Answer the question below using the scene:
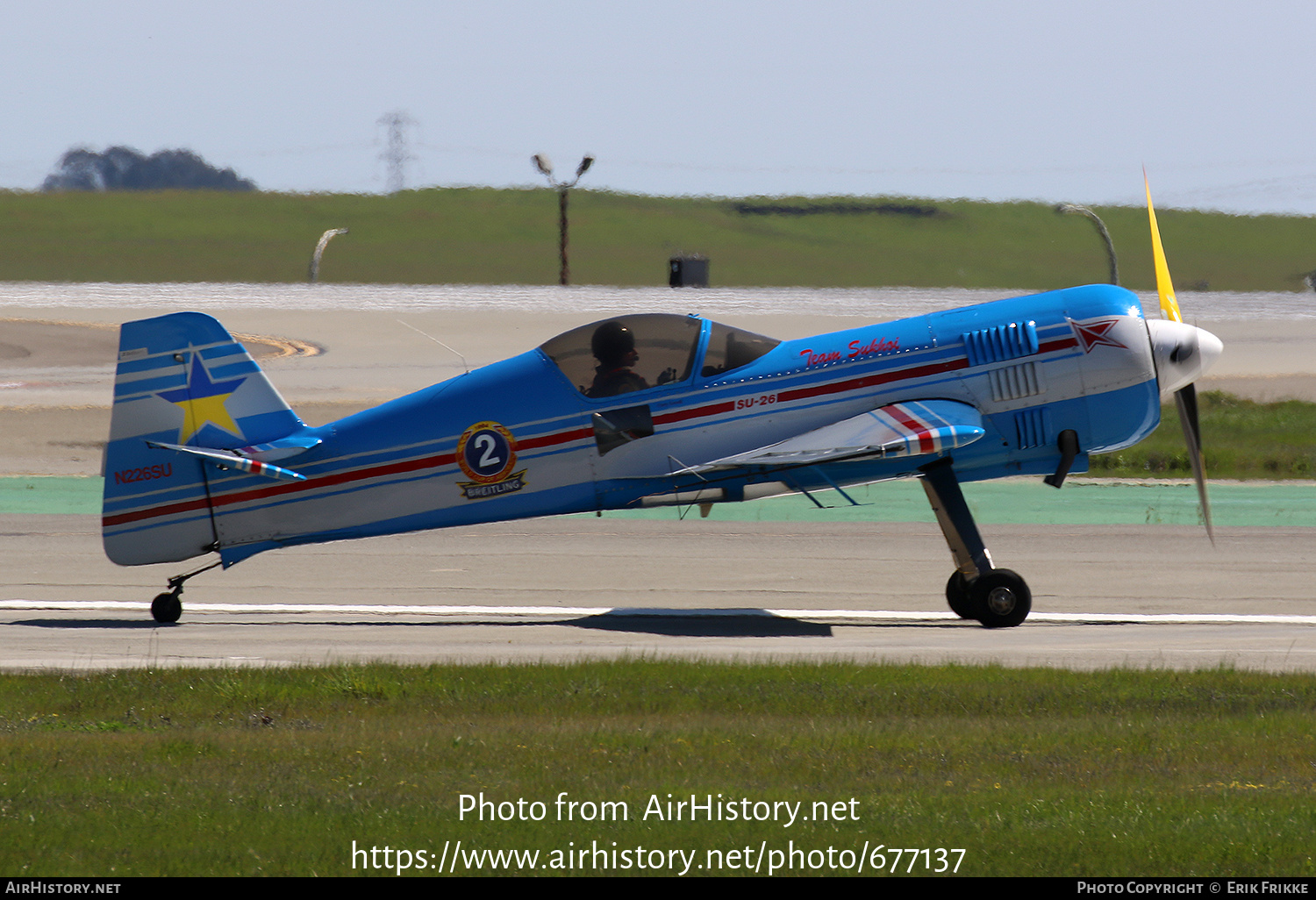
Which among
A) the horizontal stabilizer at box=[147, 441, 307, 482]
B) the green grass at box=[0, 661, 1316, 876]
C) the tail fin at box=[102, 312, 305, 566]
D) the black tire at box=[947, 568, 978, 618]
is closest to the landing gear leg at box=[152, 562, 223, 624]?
the tail fin at box=[102, 312, 305, 566]

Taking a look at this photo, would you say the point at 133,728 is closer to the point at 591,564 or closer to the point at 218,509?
the point at 218,509

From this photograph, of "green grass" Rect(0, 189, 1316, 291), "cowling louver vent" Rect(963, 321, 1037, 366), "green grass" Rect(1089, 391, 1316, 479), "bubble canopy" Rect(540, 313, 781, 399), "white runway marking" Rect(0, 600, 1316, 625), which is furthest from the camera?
"green grass" Rect(0, 189, 1316, 291)

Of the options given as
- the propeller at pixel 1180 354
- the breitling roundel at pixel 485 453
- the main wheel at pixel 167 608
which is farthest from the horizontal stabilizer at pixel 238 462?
the propeller at pixel 1180 354

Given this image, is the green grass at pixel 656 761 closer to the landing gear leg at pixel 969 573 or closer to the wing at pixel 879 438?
the wing at pixel 879 438

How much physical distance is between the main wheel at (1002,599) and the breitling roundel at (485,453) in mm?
4108

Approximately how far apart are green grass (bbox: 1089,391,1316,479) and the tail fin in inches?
593

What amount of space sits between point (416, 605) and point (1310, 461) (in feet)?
55.9

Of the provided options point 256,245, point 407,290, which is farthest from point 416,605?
point 256,245

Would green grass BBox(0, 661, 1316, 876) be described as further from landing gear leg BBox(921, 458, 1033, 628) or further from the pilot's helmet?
the pilot's helmet

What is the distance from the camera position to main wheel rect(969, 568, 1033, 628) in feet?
38.7

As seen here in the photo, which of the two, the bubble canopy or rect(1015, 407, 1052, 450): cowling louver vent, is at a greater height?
the bubble canopy

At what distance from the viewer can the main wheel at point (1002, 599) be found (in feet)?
38.7

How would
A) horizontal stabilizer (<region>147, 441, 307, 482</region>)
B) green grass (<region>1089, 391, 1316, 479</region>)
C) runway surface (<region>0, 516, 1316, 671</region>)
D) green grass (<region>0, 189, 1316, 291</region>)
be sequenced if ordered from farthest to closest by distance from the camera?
green grass (<region>0, 189, 1316, 291</region>) < green grass (<region>1089, 391, 1316, 479</region>) < horizontal stabilizer (<region>147, 441, 307, 482</region>) < runway surface (<region>0, 516, 1316, 671</region>)

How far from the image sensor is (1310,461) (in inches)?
927
